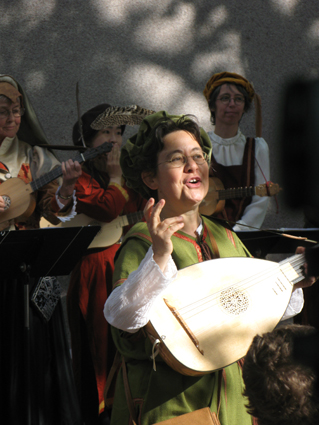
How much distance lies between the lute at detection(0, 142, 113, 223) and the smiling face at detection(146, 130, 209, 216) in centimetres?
150

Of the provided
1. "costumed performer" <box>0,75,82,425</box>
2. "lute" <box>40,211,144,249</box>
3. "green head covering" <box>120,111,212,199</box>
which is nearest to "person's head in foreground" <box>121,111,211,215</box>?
"green head covering" <box>120,111,212,199</box>

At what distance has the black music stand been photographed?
103 inches

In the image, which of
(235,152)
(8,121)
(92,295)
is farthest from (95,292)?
(235,152)

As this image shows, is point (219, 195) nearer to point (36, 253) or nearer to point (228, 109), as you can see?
point (228, 109)

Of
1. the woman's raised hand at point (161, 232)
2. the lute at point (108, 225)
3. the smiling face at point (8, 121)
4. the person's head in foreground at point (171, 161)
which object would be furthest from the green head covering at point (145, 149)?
the smiling face at point (8, 121)

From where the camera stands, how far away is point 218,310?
1.79 meters

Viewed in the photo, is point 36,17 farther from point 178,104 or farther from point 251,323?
point 251,323

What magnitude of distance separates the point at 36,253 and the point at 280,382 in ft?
5.97

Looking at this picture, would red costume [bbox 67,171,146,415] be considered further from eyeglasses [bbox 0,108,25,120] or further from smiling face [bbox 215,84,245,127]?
smiling face [bbox 215,84,245,127]

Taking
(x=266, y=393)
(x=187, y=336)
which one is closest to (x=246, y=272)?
(x=187, y=336)

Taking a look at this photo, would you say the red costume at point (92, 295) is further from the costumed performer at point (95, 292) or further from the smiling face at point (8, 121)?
the smiling face at point (8, 121)

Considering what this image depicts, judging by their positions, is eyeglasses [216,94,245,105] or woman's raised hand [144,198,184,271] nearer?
woman's raised hand [144,198,184,271]

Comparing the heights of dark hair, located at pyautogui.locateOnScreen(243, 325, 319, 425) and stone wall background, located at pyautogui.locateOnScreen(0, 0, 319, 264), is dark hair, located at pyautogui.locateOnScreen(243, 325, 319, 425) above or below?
above

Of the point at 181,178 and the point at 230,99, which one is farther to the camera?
the point at 230,99
